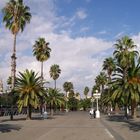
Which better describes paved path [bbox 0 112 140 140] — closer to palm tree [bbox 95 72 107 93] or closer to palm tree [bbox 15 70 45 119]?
palm tree [bbox 15 70 45 119]

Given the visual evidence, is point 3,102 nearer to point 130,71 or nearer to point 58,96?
point 58,96

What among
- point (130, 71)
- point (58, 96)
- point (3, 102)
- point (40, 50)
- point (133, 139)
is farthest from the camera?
point (3, 102)

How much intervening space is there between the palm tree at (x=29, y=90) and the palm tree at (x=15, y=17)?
203 centimetres

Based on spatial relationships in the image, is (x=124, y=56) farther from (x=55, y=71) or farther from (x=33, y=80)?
(x=55, y=71)

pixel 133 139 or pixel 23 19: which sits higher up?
pixel 23 19

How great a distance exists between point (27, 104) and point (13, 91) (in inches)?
103

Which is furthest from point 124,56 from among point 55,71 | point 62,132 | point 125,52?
point 55,71

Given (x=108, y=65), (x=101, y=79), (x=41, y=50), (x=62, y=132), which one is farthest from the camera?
(x=101, y=79)

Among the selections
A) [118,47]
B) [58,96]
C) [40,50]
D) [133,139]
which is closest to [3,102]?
[58,96]

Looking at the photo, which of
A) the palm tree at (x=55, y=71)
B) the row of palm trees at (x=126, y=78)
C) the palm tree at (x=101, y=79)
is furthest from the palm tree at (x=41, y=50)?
the palm tree at (x=101, y=79)

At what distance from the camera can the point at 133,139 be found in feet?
68.5

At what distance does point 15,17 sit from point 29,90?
10.4 meters

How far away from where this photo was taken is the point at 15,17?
55844 millimetres

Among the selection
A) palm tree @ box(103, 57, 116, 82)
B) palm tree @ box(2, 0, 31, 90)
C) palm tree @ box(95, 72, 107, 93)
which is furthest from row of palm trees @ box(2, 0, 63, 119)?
palm tree @ box(95, 72, 107, 93)
